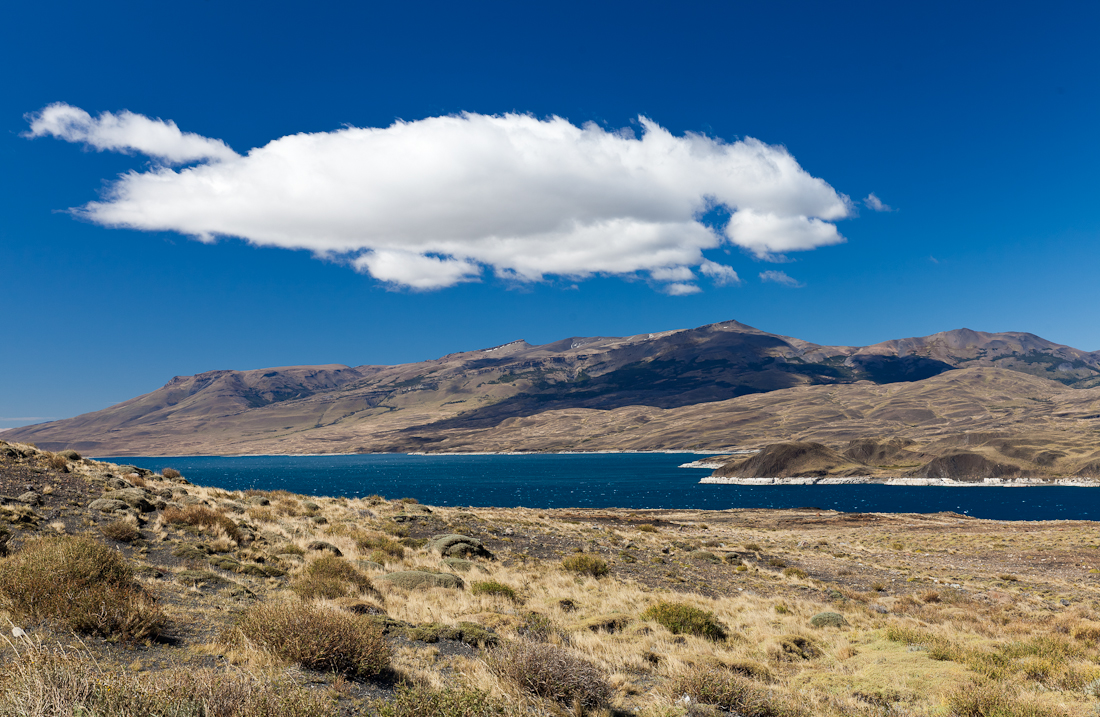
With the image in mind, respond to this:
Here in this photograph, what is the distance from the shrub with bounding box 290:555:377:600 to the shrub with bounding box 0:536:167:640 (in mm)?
4631

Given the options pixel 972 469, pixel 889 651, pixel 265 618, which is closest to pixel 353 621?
pixel 265 618

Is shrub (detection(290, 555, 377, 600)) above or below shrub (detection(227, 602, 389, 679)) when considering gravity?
below

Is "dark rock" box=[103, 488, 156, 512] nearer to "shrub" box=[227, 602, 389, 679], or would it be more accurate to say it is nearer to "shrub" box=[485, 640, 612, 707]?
"shrub" box=[227, 602, 389, 679]

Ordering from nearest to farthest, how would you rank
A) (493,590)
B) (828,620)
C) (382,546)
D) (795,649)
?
(795,649), (828,620), (493,590), (382,546)

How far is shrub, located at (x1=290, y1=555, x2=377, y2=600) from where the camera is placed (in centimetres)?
1612

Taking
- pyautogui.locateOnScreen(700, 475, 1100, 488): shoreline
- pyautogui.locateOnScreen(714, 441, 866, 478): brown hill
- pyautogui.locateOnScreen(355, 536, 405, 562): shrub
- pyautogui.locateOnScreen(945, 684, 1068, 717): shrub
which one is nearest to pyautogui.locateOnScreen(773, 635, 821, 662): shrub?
pyautogui.locateOnScreen(945, 684, 1068, 717): shrub

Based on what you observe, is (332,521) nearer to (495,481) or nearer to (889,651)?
(889,651)

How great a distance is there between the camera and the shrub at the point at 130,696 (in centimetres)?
595

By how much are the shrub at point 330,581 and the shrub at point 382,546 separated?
5.27 meters

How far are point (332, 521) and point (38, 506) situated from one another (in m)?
13.2

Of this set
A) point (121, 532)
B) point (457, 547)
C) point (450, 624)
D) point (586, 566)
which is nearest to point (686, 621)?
point (450, 624)

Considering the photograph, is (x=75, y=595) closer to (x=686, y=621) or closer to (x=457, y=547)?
(x=686, y=621)

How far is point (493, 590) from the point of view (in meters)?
19.3

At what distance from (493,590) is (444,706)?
40.3 ft
